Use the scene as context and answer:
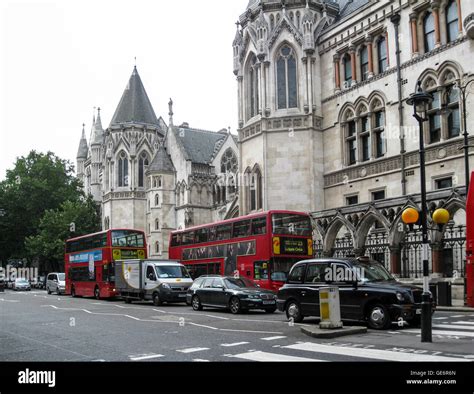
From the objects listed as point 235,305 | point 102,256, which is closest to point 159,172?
point 102,256

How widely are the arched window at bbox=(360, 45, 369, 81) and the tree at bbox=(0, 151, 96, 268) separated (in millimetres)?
45474

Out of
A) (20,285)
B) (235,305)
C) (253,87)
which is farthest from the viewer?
(20,285)

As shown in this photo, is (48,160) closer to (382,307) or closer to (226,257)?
(226,257)

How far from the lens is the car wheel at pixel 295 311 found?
54.8 feet

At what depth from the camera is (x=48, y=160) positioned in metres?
72.0

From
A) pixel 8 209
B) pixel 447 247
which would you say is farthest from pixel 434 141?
pixel 8 209

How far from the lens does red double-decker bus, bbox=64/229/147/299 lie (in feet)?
107

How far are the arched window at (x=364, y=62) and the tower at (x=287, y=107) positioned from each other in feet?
10.1

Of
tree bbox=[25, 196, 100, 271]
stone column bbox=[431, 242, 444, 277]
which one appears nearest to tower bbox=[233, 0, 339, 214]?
stone column bbox=[431, 242, 444, 277]

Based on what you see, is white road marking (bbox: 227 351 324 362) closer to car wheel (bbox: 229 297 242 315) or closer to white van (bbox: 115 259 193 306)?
car wheel (bbox: 229 297 242 315)

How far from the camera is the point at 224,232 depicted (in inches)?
1086

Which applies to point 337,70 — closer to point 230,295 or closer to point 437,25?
point 437,25

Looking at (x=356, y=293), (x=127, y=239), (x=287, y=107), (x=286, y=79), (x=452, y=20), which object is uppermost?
(x=452, y=20)
